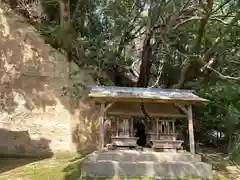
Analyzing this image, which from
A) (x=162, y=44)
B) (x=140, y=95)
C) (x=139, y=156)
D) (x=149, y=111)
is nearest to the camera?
(x=139, y=156)

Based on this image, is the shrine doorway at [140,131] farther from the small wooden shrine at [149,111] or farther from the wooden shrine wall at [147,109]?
the wooden shrine wall at [147,109]

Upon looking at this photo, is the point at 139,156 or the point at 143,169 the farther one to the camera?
the point at 139,156

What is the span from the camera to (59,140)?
33.9 feet

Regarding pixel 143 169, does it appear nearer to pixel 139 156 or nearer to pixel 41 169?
pixel 139 156

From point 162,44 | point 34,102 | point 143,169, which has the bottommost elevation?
point 143,169

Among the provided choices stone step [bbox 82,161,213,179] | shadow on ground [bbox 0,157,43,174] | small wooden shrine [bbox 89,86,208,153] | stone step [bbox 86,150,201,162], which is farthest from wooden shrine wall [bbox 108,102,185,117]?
shadow on ground [bbox 0,157,43,174]

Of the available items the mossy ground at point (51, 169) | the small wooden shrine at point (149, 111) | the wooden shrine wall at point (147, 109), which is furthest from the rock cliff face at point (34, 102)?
the wooden shrine wall at point (147, 109)

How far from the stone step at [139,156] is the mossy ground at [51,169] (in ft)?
1.94

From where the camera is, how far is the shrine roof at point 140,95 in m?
7.68

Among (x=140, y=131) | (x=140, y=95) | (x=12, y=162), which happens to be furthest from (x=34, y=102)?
(x=140, y=95)

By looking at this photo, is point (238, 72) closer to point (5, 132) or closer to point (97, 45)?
point (97, 45)

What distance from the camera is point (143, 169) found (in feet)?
23.7

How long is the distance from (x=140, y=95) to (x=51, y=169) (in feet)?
9.19

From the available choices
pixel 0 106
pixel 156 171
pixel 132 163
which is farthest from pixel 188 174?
pixel 0 106
